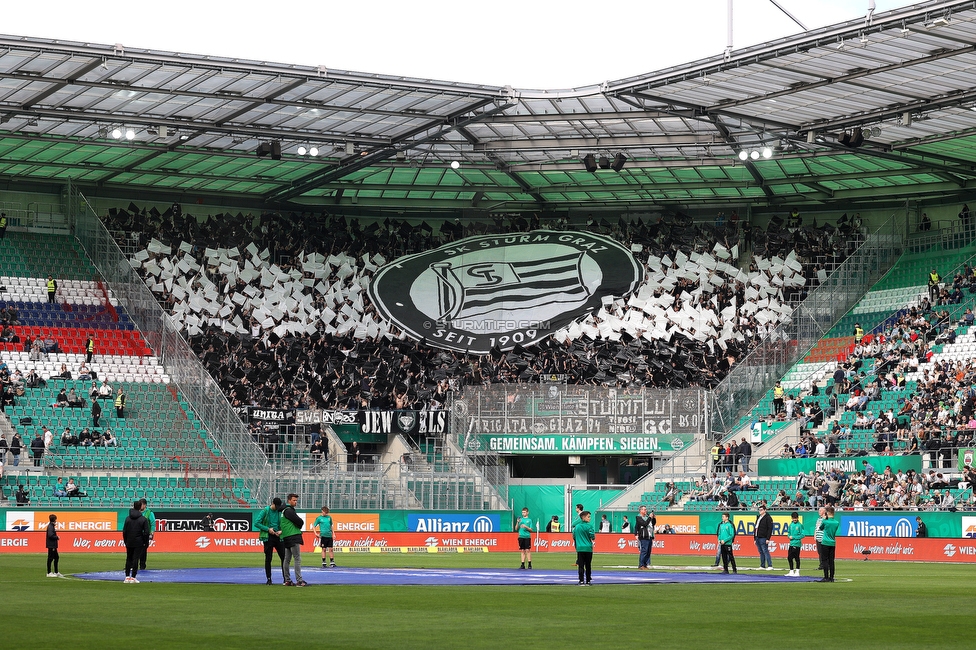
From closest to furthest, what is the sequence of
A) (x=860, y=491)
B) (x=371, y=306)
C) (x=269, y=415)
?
(x=860, y=491) < (x=269, y=415) < (x=371, y=306)

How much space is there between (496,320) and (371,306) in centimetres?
596

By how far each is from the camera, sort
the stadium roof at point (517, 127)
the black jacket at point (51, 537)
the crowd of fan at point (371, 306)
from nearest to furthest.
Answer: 1. the black jacket at point (51, 537)
2. the stadium roof at point (517, 127)
3. the crowd of fan at point (371, 306)

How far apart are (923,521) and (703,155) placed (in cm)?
1985

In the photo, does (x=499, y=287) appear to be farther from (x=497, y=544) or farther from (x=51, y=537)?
(x=51, y=537)

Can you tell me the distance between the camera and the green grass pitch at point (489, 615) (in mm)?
14672

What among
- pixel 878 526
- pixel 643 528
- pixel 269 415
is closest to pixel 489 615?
pixel 643 528

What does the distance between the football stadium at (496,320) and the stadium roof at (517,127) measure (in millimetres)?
194

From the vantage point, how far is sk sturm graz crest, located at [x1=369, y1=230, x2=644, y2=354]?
62219 millimetres

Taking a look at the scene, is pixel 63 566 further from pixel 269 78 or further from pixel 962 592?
pixel 962 592

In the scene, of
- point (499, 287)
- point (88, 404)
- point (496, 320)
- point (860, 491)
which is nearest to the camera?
point (860, 491)

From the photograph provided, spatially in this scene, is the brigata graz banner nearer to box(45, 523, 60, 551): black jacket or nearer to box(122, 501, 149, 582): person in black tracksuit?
box(45, 523, 60, 551): black jacket

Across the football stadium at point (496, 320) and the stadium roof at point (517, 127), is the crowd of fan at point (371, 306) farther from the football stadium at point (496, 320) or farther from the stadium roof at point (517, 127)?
the stadium roof at point (517, 127)

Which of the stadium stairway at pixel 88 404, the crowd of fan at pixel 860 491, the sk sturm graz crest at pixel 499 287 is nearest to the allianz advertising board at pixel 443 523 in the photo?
the stadium stairway at pixel 88 404

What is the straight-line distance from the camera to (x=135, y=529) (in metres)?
25.5
